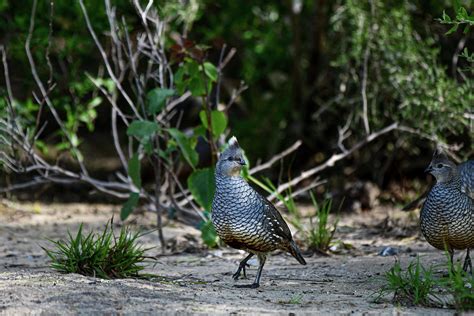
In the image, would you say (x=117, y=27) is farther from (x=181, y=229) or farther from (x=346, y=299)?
(x=346, y=299)

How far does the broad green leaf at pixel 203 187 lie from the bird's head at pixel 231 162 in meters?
0.83

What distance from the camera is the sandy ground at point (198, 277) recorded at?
484 cm

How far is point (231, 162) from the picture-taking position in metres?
6.06

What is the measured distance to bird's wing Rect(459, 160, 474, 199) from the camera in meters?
6.61

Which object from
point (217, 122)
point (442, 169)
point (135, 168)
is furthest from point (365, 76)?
point (135, 168)

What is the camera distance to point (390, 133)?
10.0 meters

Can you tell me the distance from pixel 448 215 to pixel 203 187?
82.3 inches

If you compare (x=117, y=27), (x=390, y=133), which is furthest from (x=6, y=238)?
(x=390, y=133)

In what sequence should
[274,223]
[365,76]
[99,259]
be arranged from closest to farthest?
1. [99,259]
2. [274,223]
3. [365,76]

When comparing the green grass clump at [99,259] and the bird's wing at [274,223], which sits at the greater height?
the bird's wing at [274,223]

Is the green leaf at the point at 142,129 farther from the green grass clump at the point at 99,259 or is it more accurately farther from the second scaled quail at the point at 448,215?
the second scaled quail at the point at 448,215

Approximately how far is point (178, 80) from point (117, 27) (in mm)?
1246

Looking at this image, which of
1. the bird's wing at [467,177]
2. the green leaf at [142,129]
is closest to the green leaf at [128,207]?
the green leaf at [142,129]

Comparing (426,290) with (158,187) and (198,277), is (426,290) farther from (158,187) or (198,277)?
(158,187)
